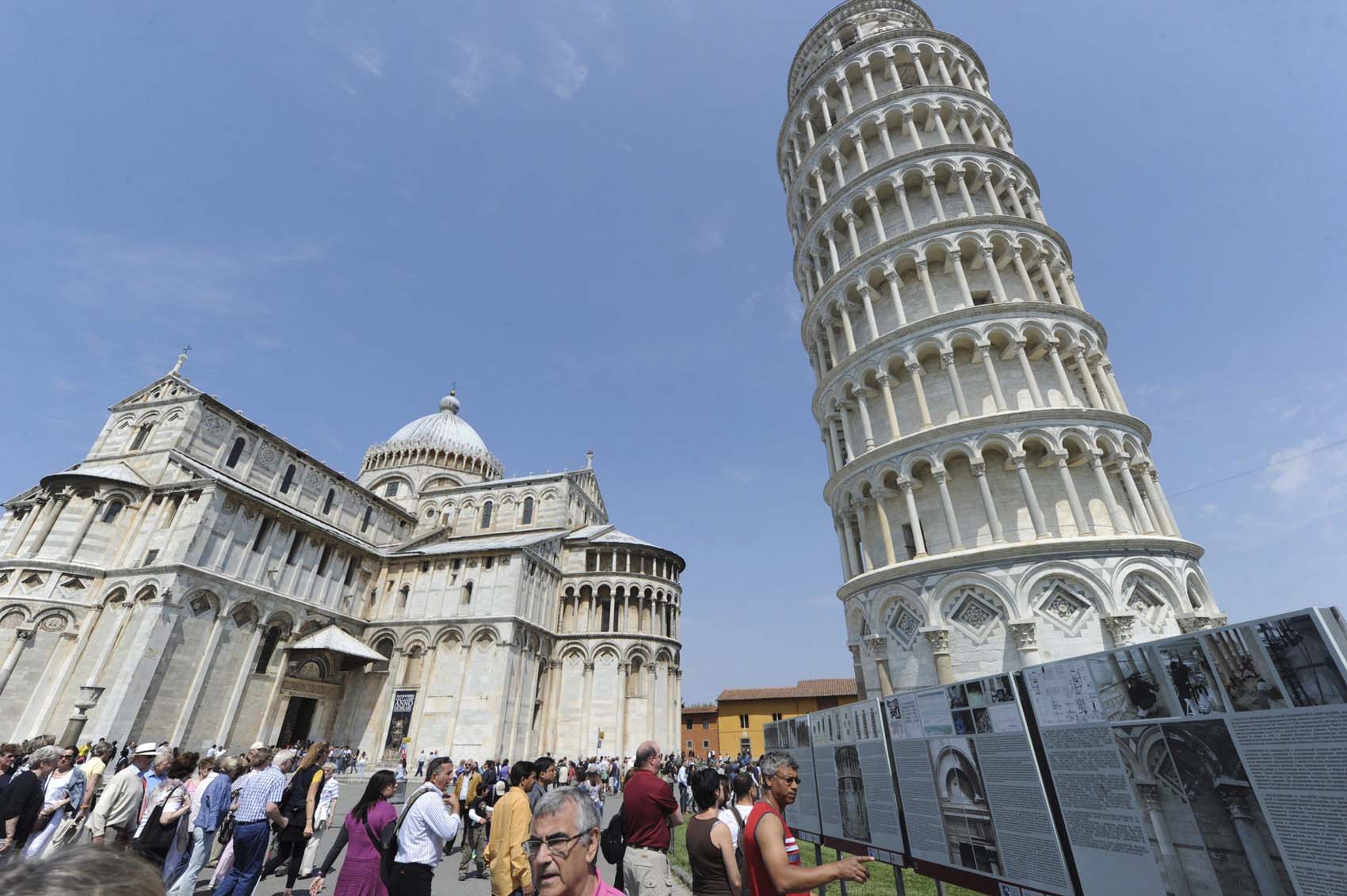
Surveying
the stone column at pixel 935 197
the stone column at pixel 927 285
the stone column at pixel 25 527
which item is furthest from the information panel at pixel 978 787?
the stone column at pixel 25 527

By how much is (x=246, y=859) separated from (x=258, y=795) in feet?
1.99

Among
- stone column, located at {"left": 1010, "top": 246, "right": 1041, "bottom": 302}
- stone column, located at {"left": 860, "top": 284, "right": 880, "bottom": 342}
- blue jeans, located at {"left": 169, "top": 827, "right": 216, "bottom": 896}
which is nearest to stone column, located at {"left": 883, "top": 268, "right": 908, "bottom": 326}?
stone column, located at {"left": 860, "top": 284, "right": 880, "bottom": 342}

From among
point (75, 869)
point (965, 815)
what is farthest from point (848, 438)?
point (75, 869)

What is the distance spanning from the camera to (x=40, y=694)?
2181cm

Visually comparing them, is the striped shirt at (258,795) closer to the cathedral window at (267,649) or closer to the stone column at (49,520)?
the cathedral window at (267,649)

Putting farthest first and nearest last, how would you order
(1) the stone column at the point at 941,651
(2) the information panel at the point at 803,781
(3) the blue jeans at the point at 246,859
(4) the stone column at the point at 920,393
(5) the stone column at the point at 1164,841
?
(4) the stone column at the point at 920,393, (1) the stone column at the point at 941,651, (2) the information panel at the point at 803,781, (3) the blue jeans at the point at 246,859, (5) the stone column at the point at 1164,841

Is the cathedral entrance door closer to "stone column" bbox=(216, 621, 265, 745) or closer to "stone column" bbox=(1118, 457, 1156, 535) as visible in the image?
"stone column" bbox=(216, 621, 265, 745)

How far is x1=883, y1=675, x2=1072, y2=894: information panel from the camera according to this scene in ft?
14.9

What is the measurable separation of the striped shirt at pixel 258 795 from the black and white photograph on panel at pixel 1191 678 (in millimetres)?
8705

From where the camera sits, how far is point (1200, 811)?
3.62 m

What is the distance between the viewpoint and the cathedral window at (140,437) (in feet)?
93.4

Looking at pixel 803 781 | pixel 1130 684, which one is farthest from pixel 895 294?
pixel 1130 684

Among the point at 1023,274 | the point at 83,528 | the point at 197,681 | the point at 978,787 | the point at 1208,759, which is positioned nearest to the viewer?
the point at 1208,759

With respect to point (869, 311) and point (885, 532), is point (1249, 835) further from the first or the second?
point (869, 311)
